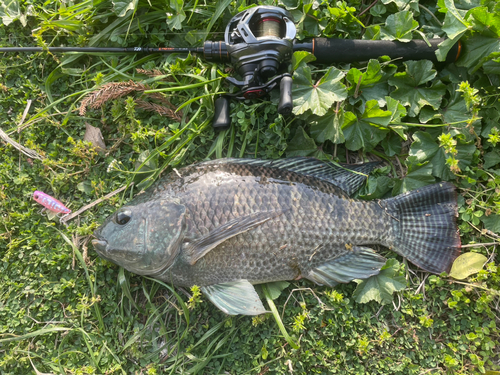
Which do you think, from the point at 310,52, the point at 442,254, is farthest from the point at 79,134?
the point at 442,254

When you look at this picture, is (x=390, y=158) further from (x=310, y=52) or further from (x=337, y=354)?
(x=337, y=354)

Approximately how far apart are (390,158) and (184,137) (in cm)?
194

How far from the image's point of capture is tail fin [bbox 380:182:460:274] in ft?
9.34

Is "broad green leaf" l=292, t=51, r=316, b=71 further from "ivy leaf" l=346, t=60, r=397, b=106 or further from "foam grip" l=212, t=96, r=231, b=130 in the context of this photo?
"foam grip" l=212, t=96, r=231, b=130

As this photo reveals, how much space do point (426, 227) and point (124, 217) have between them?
2.54 metres

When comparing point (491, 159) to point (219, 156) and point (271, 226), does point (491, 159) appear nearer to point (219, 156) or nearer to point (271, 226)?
point (271, 226)

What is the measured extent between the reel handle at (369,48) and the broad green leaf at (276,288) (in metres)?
2.01

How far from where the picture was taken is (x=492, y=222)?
285cm

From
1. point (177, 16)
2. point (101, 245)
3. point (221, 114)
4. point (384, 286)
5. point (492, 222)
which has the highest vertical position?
point (177, 16)

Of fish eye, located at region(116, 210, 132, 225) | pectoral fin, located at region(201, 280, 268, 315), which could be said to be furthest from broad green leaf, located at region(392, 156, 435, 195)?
fish eye, located at region(116, 210, 132, 225)

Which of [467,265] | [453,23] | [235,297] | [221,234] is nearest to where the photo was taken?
[221,234]

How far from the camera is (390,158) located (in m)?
3.11

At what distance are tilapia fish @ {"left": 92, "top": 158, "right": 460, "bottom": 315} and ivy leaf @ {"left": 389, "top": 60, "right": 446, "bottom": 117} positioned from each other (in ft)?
2.44

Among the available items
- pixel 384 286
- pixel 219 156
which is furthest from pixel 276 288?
pixel 219 156
